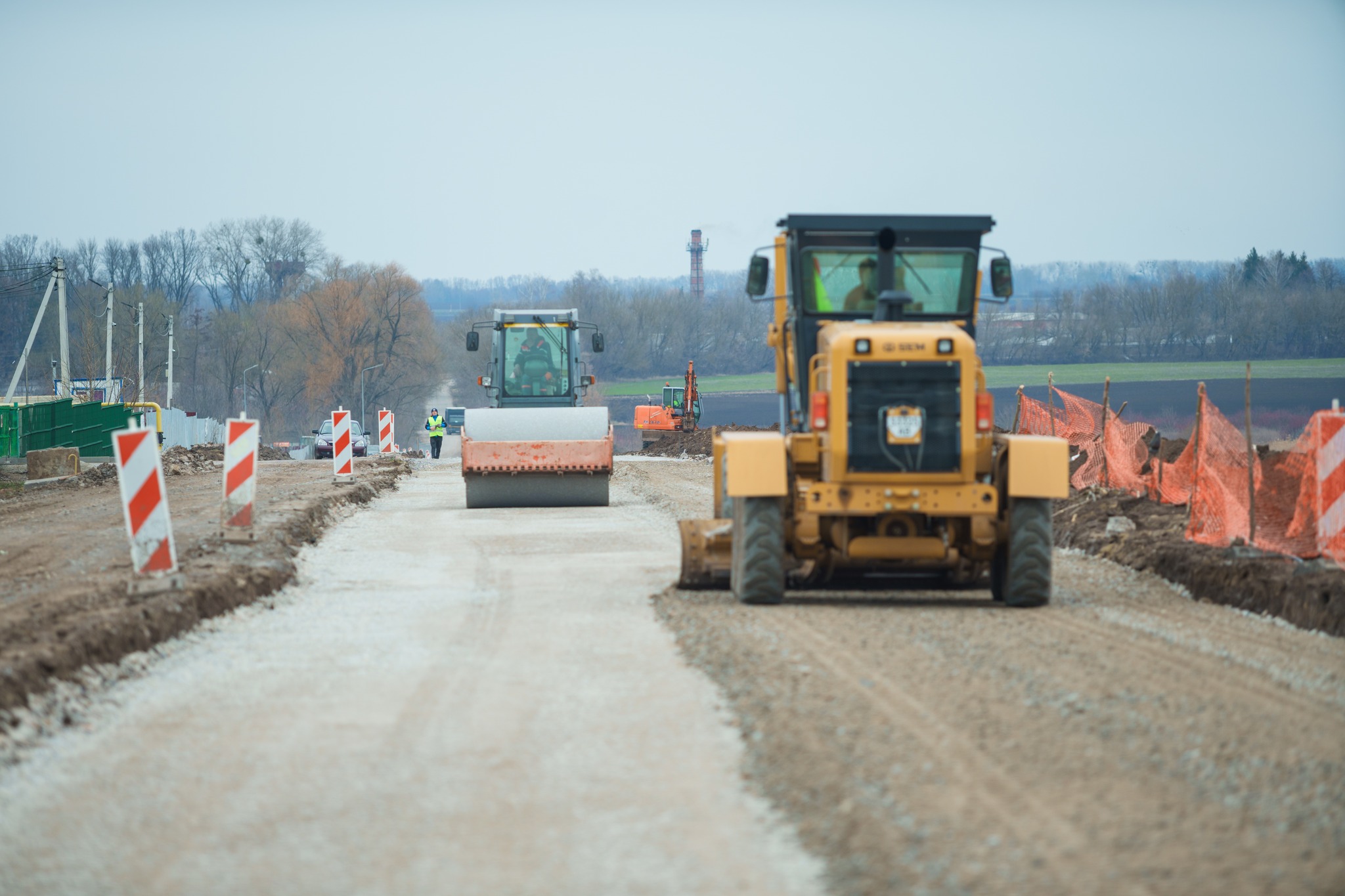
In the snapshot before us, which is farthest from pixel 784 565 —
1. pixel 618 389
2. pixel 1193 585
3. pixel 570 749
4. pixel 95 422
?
pixel 618 389

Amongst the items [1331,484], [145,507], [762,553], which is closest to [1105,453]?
[1331,484]

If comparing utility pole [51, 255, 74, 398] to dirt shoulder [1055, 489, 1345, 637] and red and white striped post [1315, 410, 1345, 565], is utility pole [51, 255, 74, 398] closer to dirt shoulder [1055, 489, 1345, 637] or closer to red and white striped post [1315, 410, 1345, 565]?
dirt shoulder [1055, 489, 1345, 637]

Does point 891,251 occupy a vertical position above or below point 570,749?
above

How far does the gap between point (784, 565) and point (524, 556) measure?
14.5 ft

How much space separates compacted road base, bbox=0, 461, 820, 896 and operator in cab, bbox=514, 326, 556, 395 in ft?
48.2

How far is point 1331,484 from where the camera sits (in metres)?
11.3

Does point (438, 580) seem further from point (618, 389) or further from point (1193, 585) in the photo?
point (618, 389)

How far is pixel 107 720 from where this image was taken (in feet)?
23.0

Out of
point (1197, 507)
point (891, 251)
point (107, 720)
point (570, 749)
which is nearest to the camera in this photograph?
point (570, 749)

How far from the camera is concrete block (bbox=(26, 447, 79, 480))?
31766mm

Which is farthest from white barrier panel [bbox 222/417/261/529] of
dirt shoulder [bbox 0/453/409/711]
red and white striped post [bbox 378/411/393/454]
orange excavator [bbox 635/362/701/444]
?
orange excavator [bbox 635/362/701/444]

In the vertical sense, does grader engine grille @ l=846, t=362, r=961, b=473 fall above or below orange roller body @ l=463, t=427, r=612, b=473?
above

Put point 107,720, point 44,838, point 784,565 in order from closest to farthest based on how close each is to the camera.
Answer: point 44,838 → point 107,720 → point 784,565

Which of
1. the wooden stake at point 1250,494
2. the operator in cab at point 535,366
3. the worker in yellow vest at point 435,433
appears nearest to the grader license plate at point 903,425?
the wooden stake at point 1250,494
